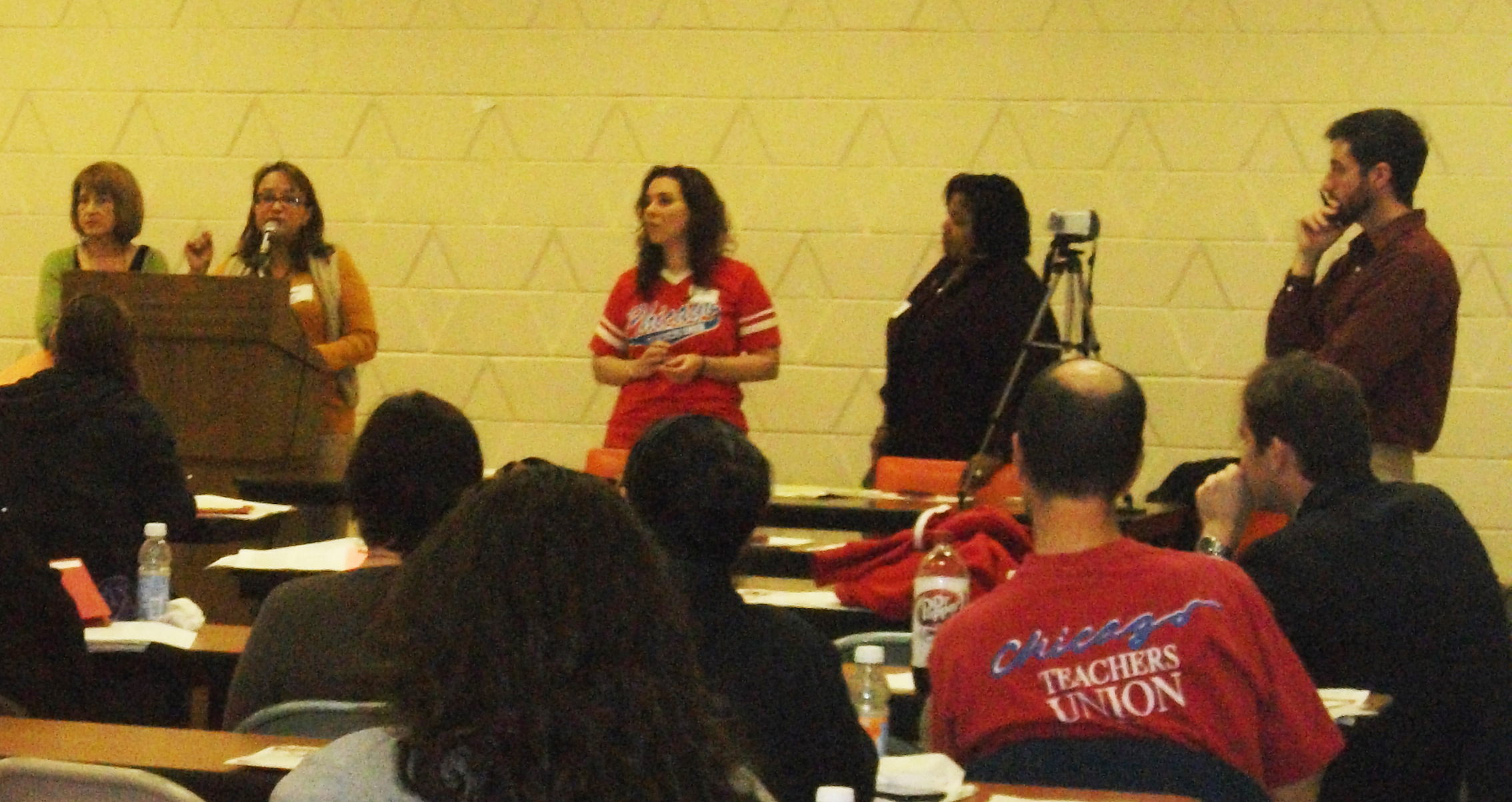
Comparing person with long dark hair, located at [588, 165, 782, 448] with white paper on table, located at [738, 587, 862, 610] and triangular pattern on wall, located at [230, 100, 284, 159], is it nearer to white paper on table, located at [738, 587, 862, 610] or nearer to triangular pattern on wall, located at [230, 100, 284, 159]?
white paper on table, located at [738, 587, 862, 610]

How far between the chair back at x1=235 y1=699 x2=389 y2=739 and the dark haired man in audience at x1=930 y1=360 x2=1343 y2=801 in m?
0.74

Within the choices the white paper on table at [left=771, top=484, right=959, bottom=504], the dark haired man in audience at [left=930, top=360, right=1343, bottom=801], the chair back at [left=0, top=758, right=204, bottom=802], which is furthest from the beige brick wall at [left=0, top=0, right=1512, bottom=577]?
the chair back at [left=0, top=758, right=204, bottom=802]

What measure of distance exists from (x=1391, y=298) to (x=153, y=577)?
9.13 feet

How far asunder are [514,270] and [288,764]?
434cm

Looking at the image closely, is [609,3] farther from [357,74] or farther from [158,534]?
[158,534]

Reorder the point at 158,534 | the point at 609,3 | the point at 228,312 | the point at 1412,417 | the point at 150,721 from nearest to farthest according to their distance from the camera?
the point at 150,721 → the point at 158,534 → the point at 1412,417 → the point at 228,312 → the point at 609,3

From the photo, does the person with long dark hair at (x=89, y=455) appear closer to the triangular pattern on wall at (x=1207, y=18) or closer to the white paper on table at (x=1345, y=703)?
the white paper on table at (x=1345, y=703)

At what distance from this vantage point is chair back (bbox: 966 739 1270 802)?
2.07m

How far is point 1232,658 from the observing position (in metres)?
2.08

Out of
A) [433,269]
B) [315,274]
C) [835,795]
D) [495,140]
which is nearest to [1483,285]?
[495,140]

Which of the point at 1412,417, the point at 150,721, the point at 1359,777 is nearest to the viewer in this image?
the point at 1359,777

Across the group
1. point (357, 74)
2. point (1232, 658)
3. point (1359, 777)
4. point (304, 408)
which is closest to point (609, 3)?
point (357, 74)

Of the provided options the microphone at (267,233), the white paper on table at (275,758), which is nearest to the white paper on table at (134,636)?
the white paper on table at (275,758)

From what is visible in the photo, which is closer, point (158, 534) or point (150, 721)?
point (150, 721)
